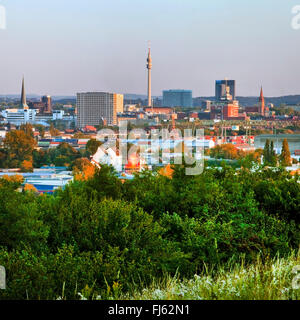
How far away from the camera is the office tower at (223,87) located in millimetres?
27789

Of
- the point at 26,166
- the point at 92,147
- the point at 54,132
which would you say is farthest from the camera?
the point at 54,132

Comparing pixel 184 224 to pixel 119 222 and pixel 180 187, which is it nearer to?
pixel 119 222

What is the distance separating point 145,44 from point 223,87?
668 cm

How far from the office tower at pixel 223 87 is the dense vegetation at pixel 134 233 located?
84.4 ft

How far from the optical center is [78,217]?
1.92 metres

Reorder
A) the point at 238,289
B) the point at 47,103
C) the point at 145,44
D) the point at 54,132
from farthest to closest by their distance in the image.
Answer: the point at 145,44
the point at 47,103
the point at 54,132
the point at 238,289

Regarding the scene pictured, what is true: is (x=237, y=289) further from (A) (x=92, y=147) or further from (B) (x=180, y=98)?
(B) (x=180, y=98)

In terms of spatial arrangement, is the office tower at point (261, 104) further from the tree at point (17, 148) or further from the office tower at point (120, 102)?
the tree at point (17, 148)

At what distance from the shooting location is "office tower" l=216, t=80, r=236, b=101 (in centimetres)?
2779

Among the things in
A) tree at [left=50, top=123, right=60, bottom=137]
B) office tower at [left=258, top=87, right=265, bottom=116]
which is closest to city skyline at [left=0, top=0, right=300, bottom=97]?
office tower at [left=258, top=87, right=265, bottom=116]

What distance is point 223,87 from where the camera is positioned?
28.4 metres

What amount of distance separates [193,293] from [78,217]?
75cm

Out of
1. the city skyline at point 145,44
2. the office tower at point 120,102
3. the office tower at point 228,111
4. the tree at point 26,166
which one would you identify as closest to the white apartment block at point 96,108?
the office tower at point 120,102

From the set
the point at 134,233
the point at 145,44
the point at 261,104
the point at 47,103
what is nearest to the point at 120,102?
the point at 47,103
